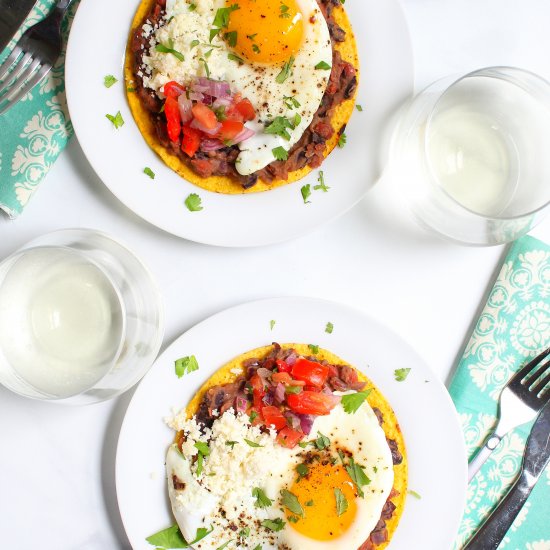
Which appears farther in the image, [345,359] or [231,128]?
[345,359]

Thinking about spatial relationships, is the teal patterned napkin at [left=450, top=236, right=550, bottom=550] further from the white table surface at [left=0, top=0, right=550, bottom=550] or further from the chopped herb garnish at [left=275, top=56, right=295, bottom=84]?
the chopped herb garnish at [left=275, top=56, right=295, bottom=84]

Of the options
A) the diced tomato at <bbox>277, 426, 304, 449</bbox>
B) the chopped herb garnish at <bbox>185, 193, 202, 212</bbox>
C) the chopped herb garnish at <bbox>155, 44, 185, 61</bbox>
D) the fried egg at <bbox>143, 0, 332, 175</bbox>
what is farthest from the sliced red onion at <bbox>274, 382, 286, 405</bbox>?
the chopped herb garnish at <bbox>155, 44, 185, 61</bbox>

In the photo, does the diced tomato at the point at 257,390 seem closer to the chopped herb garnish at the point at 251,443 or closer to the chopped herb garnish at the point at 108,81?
the chopped herb garnish at the point at 251,443

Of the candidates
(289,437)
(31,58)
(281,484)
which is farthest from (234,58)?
(281,484)

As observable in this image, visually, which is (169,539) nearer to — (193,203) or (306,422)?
(306,422)

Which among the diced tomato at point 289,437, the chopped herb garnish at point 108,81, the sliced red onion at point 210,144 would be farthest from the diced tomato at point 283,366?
the chopped herb garnish at point 108,81

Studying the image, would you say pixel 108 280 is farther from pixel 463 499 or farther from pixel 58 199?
pixel 463 499
